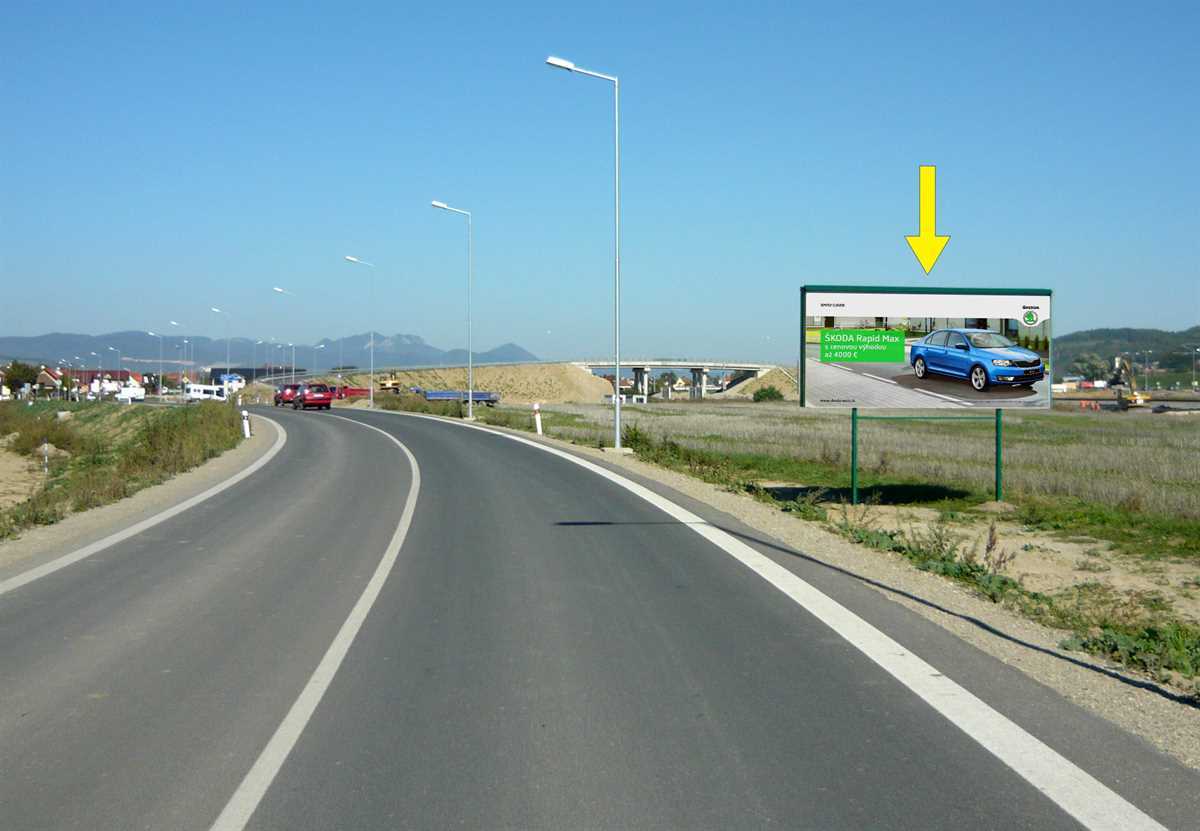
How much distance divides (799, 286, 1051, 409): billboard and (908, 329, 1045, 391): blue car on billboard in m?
0.02

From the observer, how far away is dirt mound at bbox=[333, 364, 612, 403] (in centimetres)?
15607

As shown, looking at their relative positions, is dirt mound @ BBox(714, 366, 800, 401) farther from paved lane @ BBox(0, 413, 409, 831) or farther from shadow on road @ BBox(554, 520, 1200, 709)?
paved lane @ BBox(0, 413, 409, 831)

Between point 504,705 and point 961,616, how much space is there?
16.3ft

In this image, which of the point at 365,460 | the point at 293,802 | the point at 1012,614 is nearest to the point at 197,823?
the point at 293,802

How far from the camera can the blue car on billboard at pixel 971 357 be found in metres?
21.3

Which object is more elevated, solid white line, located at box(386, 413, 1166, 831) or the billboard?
the billboard

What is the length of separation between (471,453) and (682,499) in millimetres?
11692

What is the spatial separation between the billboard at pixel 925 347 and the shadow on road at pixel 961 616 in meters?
6.14

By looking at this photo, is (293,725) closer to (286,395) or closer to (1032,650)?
(1032,650)

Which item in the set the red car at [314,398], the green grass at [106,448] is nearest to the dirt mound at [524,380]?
the red car at [314,398]

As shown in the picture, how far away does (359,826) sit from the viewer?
16.4 ft

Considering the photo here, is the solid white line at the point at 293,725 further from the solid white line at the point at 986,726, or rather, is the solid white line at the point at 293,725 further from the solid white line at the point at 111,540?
the solid white line at the point at 986,726

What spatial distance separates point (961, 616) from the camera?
10.0 metres

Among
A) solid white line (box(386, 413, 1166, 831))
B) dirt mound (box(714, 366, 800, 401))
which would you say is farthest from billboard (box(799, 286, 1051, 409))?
dirt mound (box(714, 366, 800, 401))
